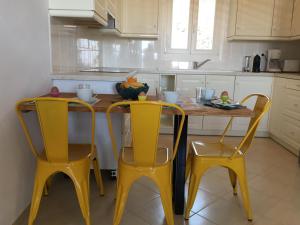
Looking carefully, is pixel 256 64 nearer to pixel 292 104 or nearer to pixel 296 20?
pixel 296 20

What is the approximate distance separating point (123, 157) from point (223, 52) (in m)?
3.04

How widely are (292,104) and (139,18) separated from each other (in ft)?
7.57

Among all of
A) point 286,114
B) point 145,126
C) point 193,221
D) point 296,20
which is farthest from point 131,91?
point 296,20

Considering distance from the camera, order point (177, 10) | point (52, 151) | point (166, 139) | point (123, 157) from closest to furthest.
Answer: point (52, 151), point (123, 157), point (166, 139), point (177, 10)

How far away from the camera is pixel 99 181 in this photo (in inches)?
81.0

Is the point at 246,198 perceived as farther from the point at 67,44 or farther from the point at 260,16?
the point at 260,16

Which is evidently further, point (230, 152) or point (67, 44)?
point (67, 44)

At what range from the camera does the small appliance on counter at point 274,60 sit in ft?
12.7

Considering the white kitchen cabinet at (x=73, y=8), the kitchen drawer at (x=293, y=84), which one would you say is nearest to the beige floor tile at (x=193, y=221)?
the white kitchen cabinet at (x=73, y=8)

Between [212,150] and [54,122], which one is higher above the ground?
[54,122]

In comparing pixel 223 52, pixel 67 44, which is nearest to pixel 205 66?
pixel 223 52

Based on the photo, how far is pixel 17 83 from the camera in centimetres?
171

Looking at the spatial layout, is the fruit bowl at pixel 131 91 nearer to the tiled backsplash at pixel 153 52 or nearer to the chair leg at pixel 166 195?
the chair leg at pixel 166 195

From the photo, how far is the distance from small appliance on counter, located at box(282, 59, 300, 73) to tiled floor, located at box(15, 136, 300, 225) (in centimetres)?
182
